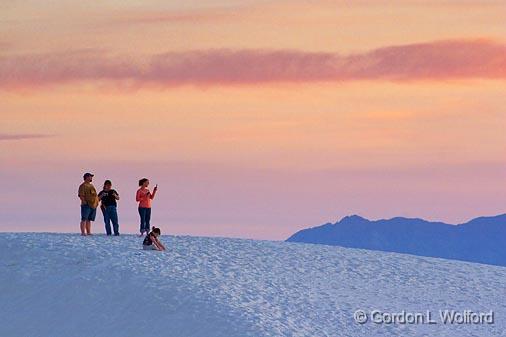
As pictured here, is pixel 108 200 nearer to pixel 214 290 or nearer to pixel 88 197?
pixel 88 197

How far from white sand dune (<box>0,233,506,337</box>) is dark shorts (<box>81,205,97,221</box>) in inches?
32.1

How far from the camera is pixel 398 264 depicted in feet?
139

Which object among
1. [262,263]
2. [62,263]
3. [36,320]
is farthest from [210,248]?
[36,320]

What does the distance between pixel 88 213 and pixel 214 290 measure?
30.1ft

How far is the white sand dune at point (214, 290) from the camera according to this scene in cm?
3153

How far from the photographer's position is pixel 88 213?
134 feet

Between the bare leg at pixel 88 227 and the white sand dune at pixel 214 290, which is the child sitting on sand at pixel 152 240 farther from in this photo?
the bare leg at pixel 88 227

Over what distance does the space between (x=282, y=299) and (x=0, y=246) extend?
468 inches

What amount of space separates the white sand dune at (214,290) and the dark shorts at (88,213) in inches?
32.1

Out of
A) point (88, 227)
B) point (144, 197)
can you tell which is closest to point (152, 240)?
point (144, 197)

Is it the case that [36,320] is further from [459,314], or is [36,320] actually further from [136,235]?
[459,314]

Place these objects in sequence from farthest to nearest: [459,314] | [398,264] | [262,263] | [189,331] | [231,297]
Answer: [398,264], [262,263], [459,314], [231,297], [189,331]

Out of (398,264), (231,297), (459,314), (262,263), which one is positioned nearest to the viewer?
(231,297)

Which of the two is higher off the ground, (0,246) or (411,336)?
(0,246)
